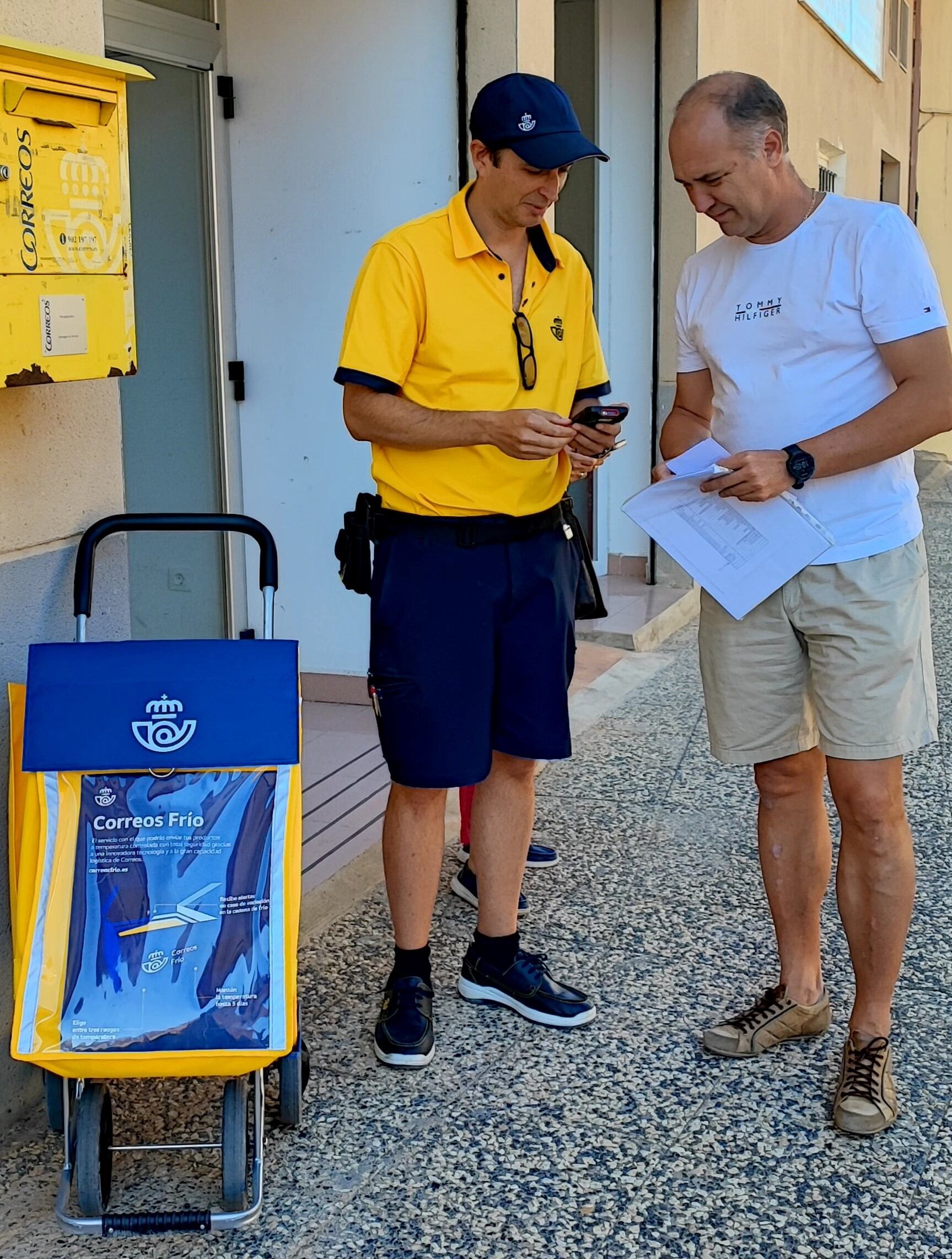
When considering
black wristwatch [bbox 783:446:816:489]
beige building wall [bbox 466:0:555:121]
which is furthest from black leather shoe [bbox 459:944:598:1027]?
beige building wall [bbox 466:0:555:121]

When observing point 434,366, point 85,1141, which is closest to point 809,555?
point 434,366

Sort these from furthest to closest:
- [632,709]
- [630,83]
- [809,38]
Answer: [809,38]
[630,83]
[632,709]

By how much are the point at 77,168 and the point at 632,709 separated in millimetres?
3702

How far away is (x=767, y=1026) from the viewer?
3068 mm

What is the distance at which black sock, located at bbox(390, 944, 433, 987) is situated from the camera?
3154mm

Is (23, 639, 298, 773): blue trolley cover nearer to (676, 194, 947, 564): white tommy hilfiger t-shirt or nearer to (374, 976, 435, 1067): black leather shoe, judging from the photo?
(374, 976, 435, 1067): black leather shoe

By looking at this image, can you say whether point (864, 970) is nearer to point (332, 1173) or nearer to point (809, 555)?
point (809, 555)

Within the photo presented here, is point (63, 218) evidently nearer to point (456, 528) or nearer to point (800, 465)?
point (456, 528)

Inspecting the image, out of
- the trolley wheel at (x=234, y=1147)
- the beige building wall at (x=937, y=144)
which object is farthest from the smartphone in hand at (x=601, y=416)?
the beige building wall at (x=937, y=144)

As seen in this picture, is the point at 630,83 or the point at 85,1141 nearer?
the point at 85,1141

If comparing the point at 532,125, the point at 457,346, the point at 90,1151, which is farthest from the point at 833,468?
the point at 90,1151

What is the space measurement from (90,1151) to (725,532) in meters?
1.69

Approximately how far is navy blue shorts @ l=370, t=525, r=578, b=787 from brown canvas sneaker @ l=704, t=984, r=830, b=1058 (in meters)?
0.74

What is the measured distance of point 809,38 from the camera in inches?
395
